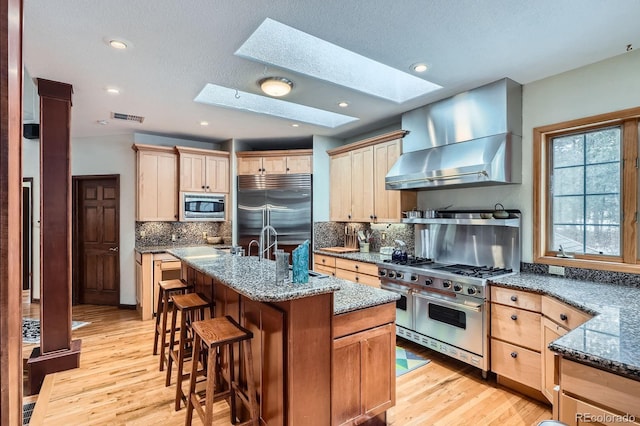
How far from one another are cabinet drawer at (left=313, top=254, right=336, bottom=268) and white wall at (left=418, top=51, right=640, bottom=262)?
6.45 feet

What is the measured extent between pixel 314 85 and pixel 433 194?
1.98 meters

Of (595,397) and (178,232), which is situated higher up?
(178,232)

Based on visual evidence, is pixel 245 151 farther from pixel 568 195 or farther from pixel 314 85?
pixel 568 195

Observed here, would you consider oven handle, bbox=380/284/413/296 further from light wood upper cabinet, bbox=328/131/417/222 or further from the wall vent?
the wall vent

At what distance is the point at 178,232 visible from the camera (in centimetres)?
555

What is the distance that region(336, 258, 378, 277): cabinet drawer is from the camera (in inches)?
158

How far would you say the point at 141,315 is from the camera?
4.76m

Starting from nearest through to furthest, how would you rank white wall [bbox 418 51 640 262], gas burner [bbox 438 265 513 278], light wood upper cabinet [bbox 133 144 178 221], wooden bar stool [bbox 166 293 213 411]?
wooden bar stool [bbox 166 293 213 411] < white wall [bbox 418 51 640 262] < gas burner [bbox 438 265 513 278] < light wood upper cabinet [bbox 133 144 178 221]

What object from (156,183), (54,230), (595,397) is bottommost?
(595,397)

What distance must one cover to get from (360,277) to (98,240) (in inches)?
172

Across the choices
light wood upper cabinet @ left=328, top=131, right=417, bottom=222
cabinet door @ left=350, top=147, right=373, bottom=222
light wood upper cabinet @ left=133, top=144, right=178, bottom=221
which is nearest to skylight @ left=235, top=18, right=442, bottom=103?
light wood upper cabinet @ left=328, top=131, right=417, bottom=222

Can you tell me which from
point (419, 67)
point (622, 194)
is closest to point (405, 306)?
point (622, 194)

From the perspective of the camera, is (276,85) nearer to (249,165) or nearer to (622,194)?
(249,165)

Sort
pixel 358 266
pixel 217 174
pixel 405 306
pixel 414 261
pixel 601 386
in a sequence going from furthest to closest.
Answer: pixel 217 174, pixel 358 266, pixel 414 261, pixel 405 306, pixel 601 386
